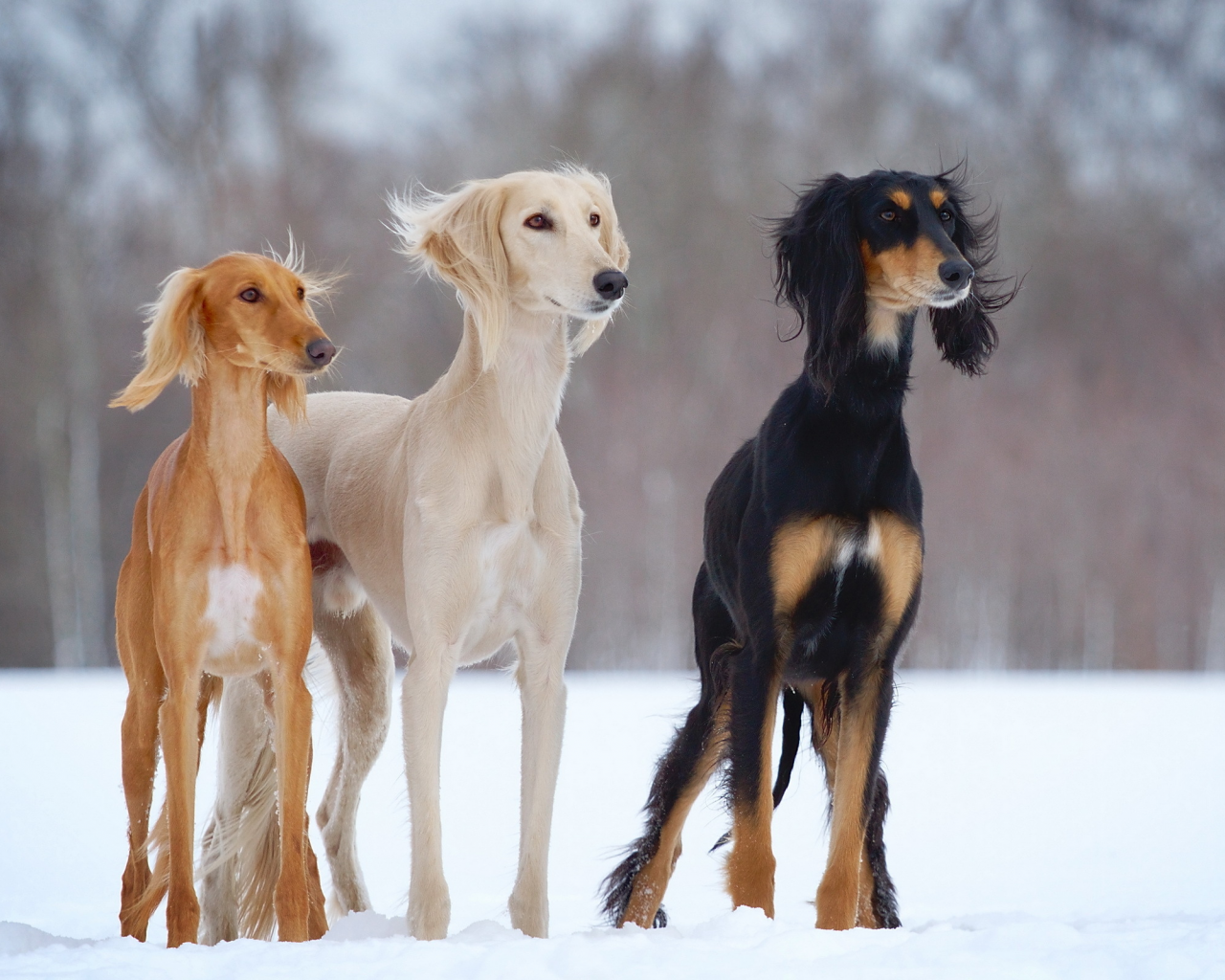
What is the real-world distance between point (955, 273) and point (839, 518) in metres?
0.65

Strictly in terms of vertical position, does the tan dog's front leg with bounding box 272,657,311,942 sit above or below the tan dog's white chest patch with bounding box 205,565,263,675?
below

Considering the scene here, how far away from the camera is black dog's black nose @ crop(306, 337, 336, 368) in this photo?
3191mm

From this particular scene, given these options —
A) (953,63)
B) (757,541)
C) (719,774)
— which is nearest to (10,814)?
(719,774)

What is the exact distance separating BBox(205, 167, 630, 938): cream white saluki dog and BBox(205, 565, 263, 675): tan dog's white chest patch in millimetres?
394

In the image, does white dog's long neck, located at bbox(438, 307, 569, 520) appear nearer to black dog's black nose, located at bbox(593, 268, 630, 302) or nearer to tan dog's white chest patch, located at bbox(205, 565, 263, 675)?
black dog's black nose, located at bbox(593, 268, 630, 302)

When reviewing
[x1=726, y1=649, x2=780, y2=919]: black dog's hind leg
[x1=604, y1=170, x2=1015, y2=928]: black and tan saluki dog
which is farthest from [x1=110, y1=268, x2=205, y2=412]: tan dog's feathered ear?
[x1=726, y1=649, x2=780, y2=919]: black dog's hind leg

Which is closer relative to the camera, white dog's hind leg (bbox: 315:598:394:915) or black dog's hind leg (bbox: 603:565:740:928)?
black dog's hind leg (bbox: 603:565:740:928)

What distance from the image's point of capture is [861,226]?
136 inches

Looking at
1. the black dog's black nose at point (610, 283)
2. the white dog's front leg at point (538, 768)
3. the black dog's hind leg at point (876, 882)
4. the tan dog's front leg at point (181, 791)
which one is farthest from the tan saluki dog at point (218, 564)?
the black dog's hind leg at point (876, 882)

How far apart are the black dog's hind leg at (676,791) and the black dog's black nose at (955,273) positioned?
43.0 inches

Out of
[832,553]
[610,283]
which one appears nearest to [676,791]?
[832,553]

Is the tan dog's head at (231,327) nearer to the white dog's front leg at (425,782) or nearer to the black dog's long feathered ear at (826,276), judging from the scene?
the white dog's front leg at (425,782)

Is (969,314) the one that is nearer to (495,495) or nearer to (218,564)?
(495,495)

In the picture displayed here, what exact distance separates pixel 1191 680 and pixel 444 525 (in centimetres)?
814
